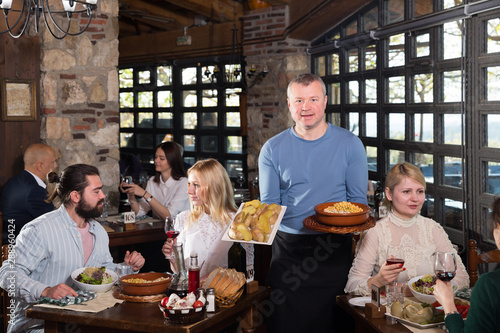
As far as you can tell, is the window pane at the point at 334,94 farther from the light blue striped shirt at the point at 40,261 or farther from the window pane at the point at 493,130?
the light blue striped shirt at the point at 40,261

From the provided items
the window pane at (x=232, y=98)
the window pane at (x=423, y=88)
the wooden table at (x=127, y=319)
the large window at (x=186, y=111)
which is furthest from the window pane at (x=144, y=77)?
the wooden table at (x=127, y=319)

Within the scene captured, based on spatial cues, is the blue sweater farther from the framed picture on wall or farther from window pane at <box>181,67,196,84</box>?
window pane at <box>181,67,196,84</box>

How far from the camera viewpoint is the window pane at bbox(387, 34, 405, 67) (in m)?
5.29

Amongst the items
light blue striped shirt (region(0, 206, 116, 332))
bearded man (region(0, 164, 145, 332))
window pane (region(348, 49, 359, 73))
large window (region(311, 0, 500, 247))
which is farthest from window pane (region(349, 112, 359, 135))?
light blue striped shirt (region(0, 206, 116, 332))

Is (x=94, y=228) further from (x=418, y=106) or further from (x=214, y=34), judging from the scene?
(x=214, y=34)

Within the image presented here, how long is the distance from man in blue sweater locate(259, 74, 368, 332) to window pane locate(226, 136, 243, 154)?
17.2 ft

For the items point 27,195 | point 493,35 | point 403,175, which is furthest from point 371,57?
point 27,195

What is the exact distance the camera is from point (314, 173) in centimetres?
299

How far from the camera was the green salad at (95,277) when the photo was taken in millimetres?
2791

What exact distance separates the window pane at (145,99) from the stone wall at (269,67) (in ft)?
8.24

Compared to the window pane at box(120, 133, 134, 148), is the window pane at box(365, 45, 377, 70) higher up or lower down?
higher up

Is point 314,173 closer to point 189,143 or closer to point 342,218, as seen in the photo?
point 342,218

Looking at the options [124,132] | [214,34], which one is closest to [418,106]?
[214,34]

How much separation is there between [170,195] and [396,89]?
90.2 inches
